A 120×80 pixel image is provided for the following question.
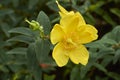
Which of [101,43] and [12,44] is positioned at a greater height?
[101,43]

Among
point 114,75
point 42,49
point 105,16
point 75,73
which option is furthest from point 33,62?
point 105,16

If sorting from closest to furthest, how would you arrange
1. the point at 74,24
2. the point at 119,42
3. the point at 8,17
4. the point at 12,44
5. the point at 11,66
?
1. the point at 74,24
2. the point at 119,42
3. the point at 11,66
4. the point at 12,44
5. the point at 8,17

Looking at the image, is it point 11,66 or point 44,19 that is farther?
point 11,66

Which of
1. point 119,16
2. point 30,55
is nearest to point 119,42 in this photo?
point 30,55

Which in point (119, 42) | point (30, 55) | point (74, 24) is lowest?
point (119, 42)

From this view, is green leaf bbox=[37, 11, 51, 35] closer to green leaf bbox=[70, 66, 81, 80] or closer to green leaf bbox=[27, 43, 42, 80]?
green leaf bbox=[27, 43, 42, 80]

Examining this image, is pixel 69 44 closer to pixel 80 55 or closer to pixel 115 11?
pixel 80 55

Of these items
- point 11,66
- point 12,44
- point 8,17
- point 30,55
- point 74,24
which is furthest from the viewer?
point 8,17

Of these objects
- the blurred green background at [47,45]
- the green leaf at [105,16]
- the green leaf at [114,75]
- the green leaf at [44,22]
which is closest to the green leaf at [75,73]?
the blurred green background at [47,45]

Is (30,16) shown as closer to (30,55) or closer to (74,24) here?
(30,55)
